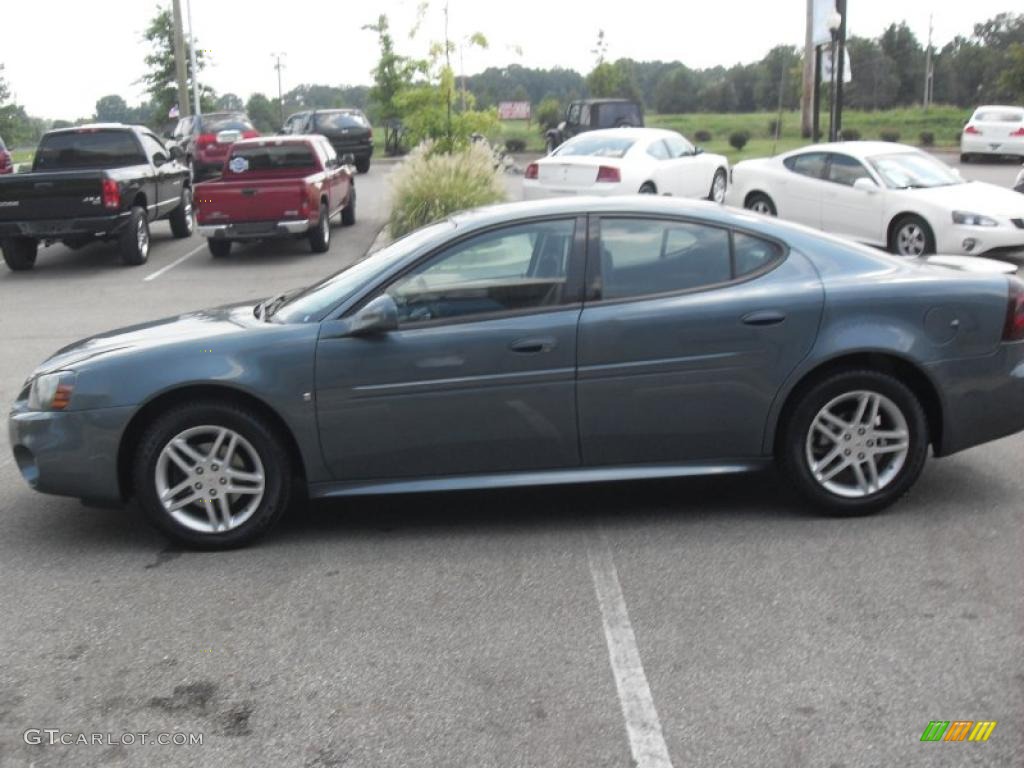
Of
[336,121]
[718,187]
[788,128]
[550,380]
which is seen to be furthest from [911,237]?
[788,128]

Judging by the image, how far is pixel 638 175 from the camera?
19.6 meters

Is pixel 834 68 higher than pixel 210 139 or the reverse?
higher

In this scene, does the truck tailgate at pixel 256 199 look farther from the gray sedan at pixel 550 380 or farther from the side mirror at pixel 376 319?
the side mirror at pixel 376 319

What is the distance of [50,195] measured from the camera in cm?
1677

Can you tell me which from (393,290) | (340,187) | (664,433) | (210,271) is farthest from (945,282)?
(340,187)

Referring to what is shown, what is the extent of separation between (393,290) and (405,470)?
80cm

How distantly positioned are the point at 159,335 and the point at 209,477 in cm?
79

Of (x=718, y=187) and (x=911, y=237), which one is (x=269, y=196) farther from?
(x=718, y=187)

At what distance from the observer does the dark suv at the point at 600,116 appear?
3575 cm

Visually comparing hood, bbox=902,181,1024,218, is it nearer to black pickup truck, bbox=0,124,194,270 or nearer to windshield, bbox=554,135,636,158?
windshield, bbox=554,135,636,158

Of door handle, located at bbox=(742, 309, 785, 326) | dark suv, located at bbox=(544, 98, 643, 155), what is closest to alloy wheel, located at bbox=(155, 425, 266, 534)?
door handle, located at bbox=(742, 309, 785, 326)

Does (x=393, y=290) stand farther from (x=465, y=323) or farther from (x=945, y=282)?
(x=945, y=282)

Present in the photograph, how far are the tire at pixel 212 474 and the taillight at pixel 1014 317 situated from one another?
3328mm

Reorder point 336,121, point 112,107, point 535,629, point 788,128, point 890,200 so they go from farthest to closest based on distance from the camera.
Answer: point 112,107
point 788,128
point 336,121
point 890,200
point 535,629
